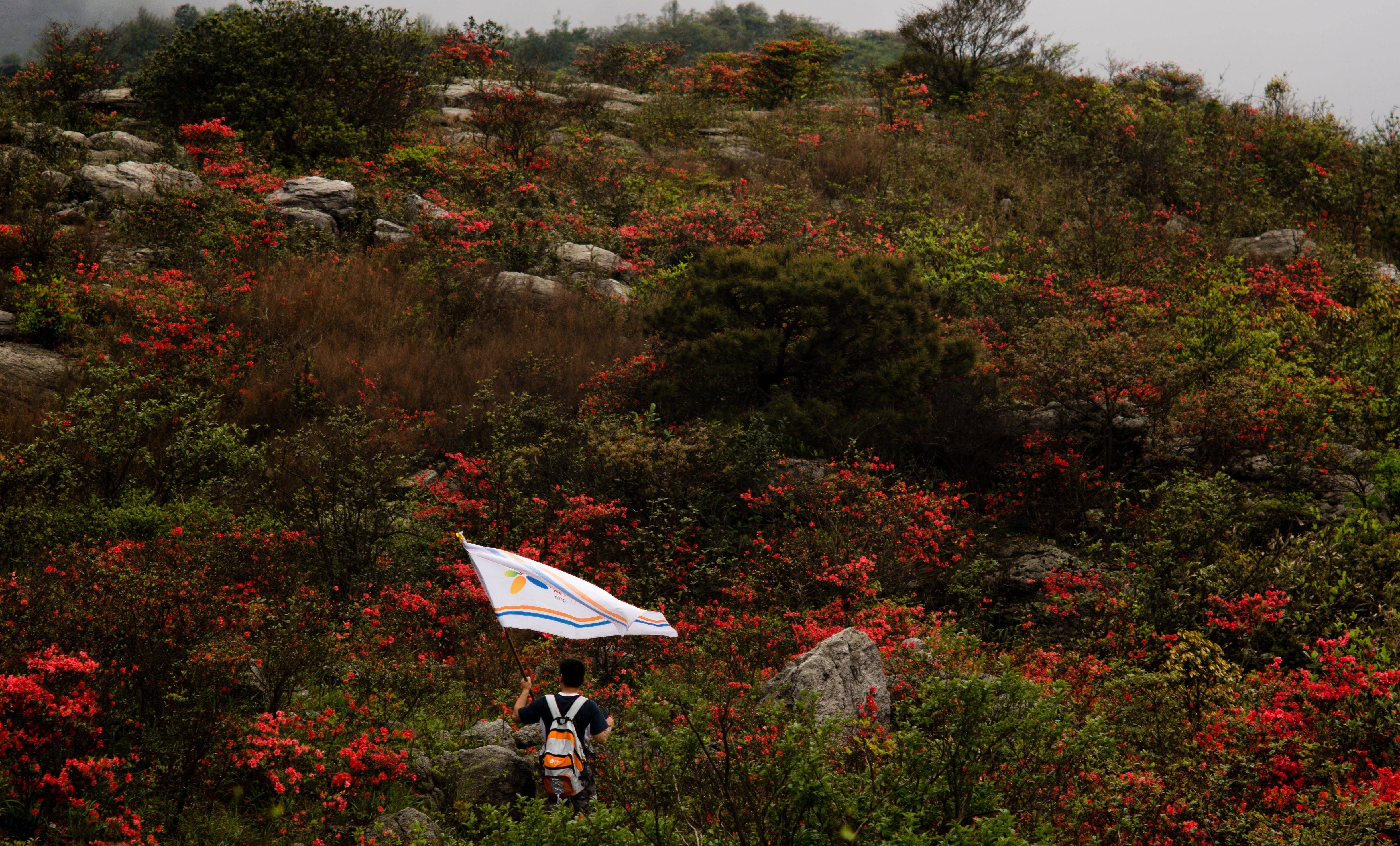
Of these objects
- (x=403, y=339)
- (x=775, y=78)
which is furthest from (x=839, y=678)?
(x=775, y=78)

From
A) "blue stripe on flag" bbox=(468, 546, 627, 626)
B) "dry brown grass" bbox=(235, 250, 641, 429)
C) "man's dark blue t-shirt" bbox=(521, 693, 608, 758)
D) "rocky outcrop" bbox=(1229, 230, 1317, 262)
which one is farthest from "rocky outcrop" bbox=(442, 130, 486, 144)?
"man's dark blue t-shirt" bbox=(521, 693, 608, 758)

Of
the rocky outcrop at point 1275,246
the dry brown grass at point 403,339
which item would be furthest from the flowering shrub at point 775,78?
the dry brown grass at point 403,339

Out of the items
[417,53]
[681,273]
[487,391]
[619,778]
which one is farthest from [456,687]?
[417,53]

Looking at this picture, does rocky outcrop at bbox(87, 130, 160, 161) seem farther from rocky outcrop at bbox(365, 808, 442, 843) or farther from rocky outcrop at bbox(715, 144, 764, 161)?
rocky outcrop at bbox(365, 808, 442, 843)

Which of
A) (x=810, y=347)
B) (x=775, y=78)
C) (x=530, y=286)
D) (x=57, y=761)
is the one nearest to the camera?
(x=57, y=761)

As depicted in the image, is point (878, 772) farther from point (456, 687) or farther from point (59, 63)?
point (59, 63)

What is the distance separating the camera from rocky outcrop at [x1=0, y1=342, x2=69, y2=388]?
1080 cm

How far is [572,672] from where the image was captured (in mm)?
5418

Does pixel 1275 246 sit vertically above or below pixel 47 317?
above

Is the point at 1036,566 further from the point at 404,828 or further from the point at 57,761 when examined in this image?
the point at 57,761

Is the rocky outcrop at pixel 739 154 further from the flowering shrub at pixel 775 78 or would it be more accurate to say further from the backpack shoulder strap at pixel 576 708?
the backpack shoulder strap at pixel 576 708

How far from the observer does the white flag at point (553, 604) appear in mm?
5445

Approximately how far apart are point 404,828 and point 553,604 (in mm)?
1548

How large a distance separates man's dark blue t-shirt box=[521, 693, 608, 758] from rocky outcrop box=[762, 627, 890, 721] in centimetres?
136
